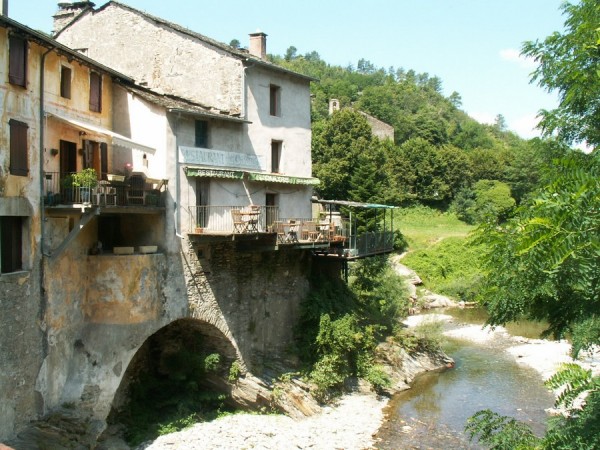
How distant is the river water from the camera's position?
21.7 m

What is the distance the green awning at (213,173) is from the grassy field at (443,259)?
29770 mm

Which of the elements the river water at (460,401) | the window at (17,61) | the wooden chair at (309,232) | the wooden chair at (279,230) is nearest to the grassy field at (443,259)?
the river water at (460,401)

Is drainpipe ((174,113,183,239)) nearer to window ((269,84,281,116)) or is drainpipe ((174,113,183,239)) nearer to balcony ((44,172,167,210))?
balcony ((44,172,167,210))

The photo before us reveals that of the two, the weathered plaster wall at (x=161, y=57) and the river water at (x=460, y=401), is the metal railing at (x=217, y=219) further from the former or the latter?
the river water at (x=460, y=401)

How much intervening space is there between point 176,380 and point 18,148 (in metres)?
9.74

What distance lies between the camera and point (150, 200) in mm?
19141

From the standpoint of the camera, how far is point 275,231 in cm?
2228

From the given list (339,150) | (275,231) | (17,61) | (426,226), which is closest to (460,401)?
(275,231)

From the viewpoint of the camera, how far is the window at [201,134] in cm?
2138

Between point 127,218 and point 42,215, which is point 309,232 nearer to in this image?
point 127,218

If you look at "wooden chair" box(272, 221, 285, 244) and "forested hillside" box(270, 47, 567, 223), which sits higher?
"forested hillside" box(270, 47, 567, 223)

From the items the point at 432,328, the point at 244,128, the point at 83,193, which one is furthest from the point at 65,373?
the point at 432,328

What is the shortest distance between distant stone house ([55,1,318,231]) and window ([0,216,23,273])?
6.69 m

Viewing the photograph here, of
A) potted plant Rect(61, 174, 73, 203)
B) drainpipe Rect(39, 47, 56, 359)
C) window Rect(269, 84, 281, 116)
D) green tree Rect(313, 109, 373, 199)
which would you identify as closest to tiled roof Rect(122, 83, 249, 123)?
window Rect(269, 84, 281, 116)
